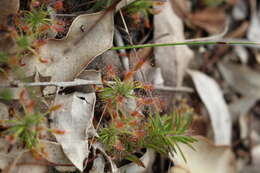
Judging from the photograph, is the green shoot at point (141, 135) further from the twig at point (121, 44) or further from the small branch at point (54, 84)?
the twig at point (121, 44)

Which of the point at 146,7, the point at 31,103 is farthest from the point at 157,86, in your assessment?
the point at 31,103

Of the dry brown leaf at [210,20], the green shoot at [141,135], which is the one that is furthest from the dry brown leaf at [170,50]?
the green shoot at [141,135]

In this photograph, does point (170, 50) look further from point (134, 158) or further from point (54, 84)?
point (54, 84)

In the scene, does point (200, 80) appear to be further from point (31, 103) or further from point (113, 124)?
point (31, 103)

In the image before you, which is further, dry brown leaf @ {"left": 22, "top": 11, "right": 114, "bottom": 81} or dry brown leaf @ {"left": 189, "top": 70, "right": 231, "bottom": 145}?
dry brown leaf @ {"left": 189, "top": 70, "right": 231, "bottom": 145}

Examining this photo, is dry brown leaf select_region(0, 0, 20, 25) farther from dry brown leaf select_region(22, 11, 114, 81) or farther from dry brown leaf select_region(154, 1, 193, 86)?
dry brown leaf select_region(154, 1, 193, 86)

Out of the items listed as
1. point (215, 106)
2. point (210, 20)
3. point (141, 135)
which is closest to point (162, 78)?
point (215, 106)

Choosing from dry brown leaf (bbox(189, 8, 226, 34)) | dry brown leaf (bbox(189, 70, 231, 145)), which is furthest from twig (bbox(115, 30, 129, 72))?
dry brown leaf (bbox(189, 8, 226, 34))

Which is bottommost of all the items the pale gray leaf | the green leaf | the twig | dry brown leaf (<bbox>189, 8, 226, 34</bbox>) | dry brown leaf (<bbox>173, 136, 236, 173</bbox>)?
dry brown leaf (<bbox>173, 136, 236, 173</bbox>)
